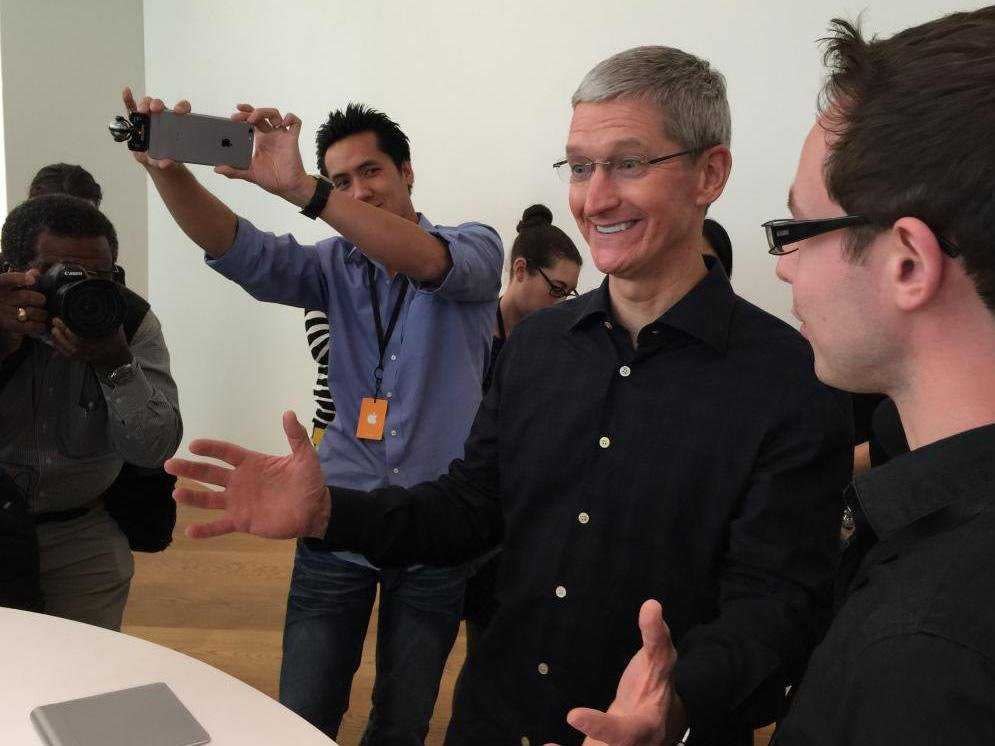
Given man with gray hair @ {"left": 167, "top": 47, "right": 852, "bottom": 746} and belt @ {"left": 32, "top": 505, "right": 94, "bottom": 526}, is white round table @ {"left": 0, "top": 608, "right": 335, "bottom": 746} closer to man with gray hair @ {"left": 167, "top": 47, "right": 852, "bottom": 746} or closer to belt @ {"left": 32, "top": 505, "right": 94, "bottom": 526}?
man with gray hair @ {"left": 167, "top": 47, "right": 852, "bottom": 746}

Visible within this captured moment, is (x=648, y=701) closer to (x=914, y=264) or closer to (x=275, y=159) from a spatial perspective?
(x=914, y=264)

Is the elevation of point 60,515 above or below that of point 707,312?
below

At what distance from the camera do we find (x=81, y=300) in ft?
5.02

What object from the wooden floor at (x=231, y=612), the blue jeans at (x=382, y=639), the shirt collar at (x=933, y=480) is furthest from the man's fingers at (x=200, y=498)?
the wooden floor at (x=231, y=612)

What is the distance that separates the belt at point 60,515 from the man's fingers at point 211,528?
0.70 m

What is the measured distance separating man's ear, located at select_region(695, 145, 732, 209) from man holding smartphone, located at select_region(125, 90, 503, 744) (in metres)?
0.62

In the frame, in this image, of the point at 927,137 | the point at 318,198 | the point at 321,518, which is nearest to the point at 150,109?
the point at 318,198

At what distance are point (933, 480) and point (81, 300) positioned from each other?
1.44 m

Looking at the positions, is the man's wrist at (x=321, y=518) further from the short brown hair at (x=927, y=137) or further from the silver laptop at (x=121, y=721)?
the short brown hair at (x=927, y=137)

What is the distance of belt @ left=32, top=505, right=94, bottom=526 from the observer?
5.36 feet

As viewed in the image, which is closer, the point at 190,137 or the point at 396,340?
the point at 190,137

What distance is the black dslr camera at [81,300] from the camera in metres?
1.53

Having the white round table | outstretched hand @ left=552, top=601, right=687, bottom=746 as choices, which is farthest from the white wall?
outstretched hand @ left=552, top=601, right=687, bottom=746

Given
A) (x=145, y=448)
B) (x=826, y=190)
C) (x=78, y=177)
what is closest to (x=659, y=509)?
(x=826, y=190)
